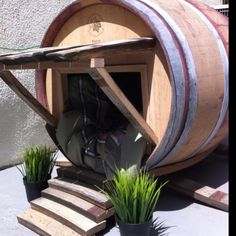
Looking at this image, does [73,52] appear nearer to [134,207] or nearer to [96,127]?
[134,207]

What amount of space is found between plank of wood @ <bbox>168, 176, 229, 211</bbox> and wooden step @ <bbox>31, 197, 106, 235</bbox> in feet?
2.79

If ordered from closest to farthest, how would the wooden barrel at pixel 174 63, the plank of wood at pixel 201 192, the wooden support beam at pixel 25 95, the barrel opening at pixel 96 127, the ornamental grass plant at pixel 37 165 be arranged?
the wooden barrel at pixel 174 63
the plank of wood at pixel 201 192
the barrel opening at pixel 96 127
the ornamental grass plant at pixel 37 165
the wooden support beam at pixel 25 95

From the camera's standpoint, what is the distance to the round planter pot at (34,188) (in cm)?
324

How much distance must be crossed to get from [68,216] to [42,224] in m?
0.22

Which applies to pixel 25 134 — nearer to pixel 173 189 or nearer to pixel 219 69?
pixel 173 189

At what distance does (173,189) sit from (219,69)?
1173 millimetres

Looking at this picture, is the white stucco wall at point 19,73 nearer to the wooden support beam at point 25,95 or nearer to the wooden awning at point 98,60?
the wooden support beam at point 25,95

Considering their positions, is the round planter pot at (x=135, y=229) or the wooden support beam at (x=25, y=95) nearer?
the round planter pot at (x=135, y=229)

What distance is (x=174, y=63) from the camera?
2.50m

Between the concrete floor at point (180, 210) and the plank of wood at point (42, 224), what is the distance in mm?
54

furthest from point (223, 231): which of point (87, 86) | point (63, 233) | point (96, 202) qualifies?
point (87, 86)

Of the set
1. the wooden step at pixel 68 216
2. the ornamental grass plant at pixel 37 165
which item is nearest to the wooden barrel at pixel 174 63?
the wooden step at pixel 68 216

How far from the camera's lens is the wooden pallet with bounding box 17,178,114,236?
8.67ft

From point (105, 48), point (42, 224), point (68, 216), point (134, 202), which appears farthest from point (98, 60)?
point (42, 224)
